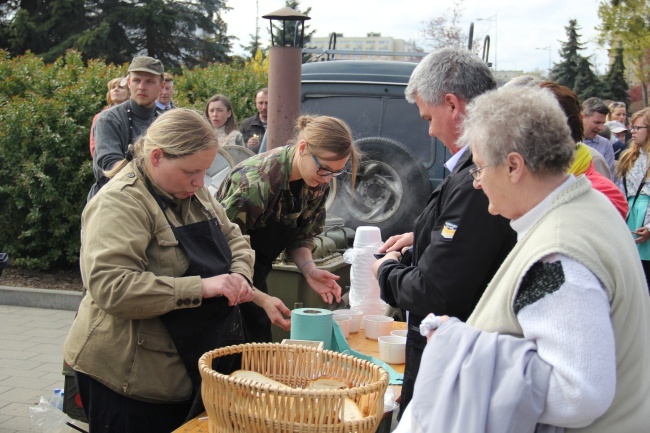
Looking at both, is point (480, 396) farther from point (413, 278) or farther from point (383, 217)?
point (383, 217)

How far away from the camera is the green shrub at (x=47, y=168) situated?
7.20 metres

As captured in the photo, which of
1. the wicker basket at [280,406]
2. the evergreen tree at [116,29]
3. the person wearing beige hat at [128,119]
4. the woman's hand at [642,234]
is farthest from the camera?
the evergreen tree at [116,29]

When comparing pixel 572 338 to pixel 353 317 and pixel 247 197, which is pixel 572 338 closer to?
pixel 247 197

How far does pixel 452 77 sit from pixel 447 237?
61cm

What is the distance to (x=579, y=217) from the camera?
1.52m

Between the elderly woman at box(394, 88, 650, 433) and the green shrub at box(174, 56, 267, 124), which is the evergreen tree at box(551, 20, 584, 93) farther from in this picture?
the elderly woman at box(394, 88, 650, 433)

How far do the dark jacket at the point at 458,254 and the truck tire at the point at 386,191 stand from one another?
11.2ft

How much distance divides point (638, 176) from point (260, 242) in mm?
3555

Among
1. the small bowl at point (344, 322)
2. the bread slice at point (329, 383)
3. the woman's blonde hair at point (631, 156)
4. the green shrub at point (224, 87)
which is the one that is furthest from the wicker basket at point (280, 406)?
the green shrub at point (224, 87)

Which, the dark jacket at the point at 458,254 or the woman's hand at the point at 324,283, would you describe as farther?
the woman's hand at the point at 324,283

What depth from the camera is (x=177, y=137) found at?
2.39 metres

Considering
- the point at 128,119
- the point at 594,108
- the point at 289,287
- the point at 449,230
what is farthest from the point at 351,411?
the point at 594,108

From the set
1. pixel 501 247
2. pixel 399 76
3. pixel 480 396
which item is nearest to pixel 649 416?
pixel 480 396

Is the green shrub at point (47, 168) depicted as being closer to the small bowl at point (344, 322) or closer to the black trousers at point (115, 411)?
the small bowl at point (344, 322)
